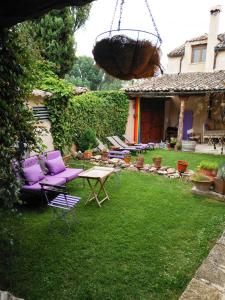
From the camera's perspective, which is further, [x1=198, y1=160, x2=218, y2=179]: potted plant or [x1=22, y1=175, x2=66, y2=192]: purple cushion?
[x1=198, y1=160, x2=218, y2=179]: potted plant

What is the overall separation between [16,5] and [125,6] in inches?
50.9

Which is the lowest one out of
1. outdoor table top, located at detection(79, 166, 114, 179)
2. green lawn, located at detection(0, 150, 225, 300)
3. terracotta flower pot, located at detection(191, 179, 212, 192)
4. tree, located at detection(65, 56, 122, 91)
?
green lawn, located at detection(0, 150, 225, 300)

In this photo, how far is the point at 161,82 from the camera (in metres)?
15.6

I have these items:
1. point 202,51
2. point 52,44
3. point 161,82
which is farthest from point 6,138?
point 202,51

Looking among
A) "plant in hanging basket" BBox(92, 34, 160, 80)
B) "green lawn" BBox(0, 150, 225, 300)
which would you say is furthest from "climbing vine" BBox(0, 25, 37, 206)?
"plant in hanging basket" BBox(92, 34, 160, 80)

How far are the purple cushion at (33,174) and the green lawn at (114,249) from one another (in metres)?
0.59

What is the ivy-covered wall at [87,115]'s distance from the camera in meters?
8.83

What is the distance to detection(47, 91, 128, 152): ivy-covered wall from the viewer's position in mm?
8832

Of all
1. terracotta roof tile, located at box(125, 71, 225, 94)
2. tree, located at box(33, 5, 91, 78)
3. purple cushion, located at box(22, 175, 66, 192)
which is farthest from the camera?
tree, located at box(33, 5, 91, 78)

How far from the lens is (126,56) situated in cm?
290

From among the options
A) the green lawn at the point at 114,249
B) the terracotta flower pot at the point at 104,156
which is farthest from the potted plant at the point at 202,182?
the terracotta flower pot at the point at 104,156

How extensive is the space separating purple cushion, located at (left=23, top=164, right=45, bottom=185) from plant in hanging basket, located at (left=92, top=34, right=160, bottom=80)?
3.47 meters

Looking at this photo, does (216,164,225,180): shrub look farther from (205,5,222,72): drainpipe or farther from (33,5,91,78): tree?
(205,5,222,72): drainpipe

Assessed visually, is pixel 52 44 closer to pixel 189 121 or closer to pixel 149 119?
pixel 149 119
